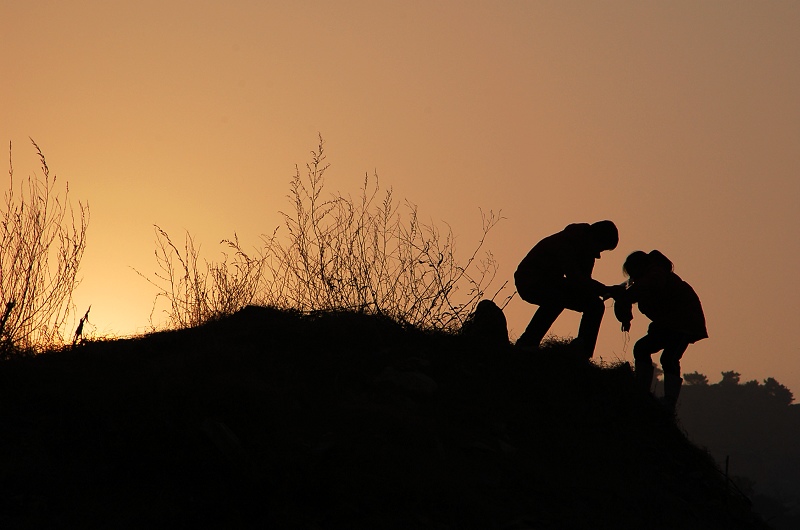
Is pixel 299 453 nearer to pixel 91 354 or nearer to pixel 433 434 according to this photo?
pixel 433 434

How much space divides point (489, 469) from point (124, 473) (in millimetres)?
2441

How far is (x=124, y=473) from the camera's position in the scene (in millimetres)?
4965

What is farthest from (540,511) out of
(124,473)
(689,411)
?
(689,411)

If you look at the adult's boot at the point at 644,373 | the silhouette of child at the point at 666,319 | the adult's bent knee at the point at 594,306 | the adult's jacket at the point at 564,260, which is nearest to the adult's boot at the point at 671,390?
the silhouette of child at the point at 666,319

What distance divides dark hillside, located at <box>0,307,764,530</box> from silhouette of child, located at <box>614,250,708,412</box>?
0.63 meters

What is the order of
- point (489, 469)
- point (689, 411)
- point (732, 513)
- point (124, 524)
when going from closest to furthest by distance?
point (124, 524), point (489, 469), point (732, 513), point (689, 411)

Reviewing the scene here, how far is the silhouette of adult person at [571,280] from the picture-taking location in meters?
8.51

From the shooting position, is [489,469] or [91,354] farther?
[91,354]

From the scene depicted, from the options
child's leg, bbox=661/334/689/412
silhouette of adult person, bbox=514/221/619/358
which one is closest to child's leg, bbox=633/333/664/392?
child's leg, bbox=661/334/689/412

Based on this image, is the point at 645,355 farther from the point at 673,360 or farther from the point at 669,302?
the point at 669,302

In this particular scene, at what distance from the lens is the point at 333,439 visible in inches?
214

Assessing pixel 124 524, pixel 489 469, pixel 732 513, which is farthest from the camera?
pixel 732 513

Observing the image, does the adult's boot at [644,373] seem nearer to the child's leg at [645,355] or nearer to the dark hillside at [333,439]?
the child's leg at [645,355]

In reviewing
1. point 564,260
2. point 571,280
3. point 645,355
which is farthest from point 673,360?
point 564,260
